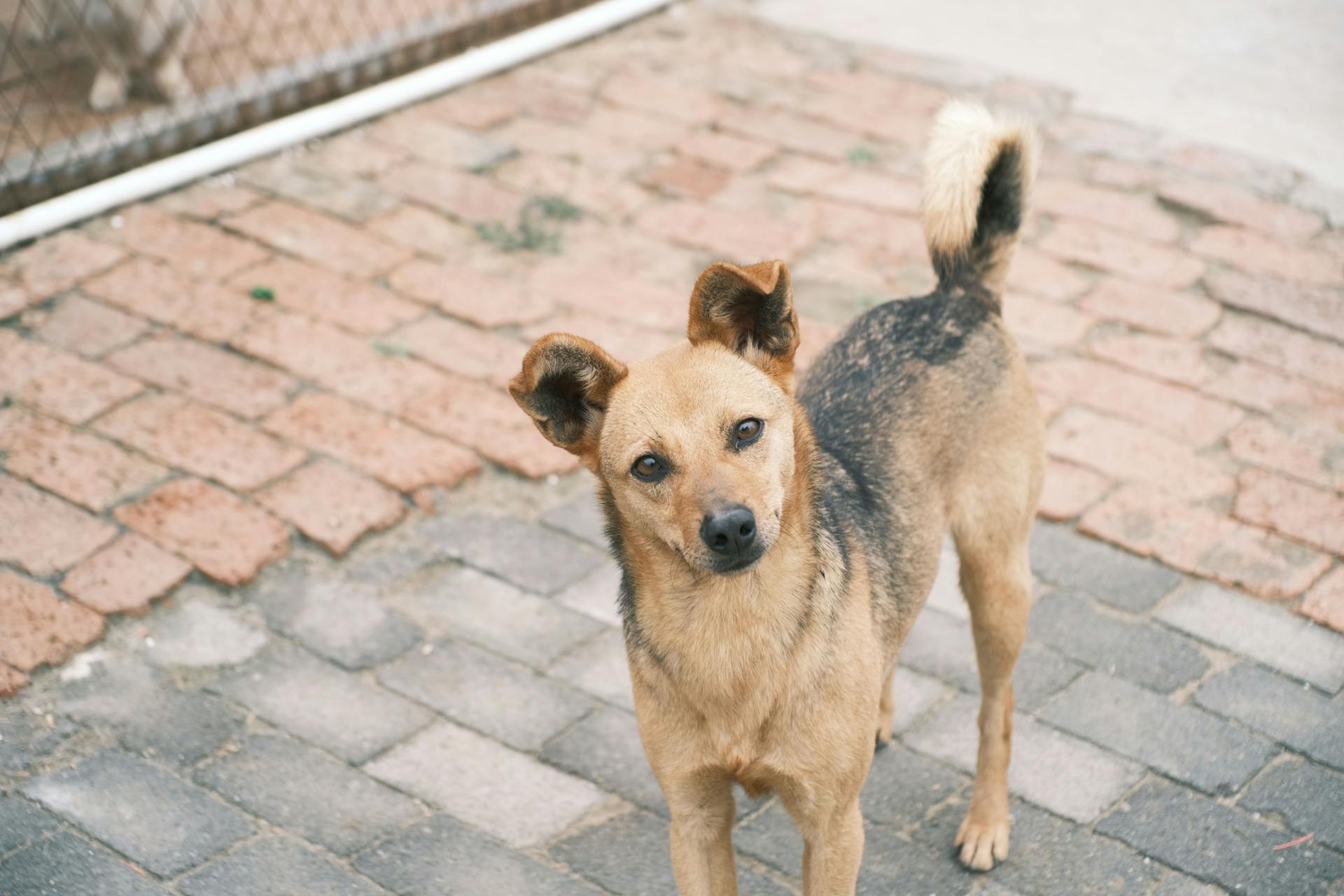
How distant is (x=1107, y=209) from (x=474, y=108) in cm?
343

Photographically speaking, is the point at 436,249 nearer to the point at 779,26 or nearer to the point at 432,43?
the point at 432,43

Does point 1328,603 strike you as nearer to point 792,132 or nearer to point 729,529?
point 729,529

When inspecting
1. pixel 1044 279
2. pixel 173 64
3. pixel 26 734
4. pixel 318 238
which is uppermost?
pixel 1044 279

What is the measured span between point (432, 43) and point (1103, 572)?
5069 mm

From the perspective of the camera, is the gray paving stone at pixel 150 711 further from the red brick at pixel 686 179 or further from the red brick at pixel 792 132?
the red brick at pixel 792 132

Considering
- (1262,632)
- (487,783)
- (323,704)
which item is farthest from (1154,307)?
(323,704)

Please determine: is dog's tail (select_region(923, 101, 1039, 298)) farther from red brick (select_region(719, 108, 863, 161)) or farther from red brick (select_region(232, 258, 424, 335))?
red brick (select_region(719, 108, 863, 161))

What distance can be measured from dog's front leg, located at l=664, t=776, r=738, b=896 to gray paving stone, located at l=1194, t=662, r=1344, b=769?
179 cm

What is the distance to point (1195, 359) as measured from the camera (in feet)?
18.5

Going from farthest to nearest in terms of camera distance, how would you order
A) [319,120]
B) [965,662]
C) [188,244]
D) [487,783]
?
[319,120] → [188,244] → [965,662] → [487,783]

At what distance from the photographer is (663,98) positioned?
759cm

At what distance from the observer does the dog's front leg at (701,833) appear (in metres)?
3.16

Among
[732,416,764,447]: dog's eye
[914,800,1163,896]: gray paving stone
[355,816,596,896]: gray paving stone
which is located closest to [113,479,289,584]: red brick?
[355,816,596,896]: gray paving stone

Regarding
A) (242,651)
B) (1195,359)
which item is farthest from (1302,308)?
(242,651)
